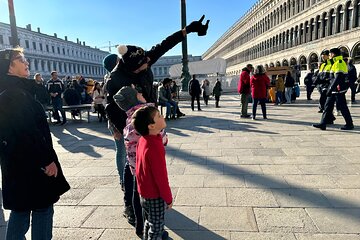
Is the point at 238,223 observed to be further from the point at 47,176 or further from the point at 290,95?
the point at 290,95

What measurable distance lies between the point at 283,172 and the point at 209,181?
124 cm

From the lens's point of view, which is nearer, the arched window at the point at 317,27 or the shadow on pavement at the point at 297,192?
A: the shadow on pavement at the point at 297,192

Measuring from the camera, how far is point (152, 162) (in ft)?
6.56

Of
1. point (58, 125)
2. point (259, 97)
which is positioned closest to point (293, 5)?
point (259, 97)

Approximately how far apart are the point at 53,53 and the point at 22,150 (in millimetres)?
97194

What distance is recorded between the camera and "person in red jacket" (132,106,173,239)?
2002 mm

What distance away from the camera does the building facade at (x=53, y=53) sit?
239 feet

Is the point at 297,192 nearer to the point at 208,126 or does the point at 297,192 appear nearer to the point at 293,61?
the point at 208,126

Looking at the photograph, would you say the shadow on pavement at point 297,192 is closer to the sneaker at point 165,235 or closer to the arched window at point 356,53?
the sneaker at point 165,235

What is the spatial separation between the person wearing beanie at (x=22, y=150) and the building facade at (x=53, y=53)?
2659 inches

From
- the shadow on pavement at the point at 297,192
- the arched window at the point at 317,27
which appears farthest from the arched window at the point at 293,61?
the shadow on pavement at the point at 297,192

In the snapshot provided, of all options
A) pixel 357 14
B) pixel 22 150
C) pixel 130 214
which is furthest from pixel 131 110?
pixel 357 14

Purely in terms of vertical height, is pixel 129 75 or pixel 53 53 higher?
pixel 53 53

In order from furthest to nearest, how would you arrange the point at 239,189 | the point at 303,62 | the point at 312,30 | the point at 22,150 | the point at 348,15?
1. the point at 303,62
2. the point at 312,30
3. the point at 348,15
4. the point at 239,189
5. the point at 22,150
